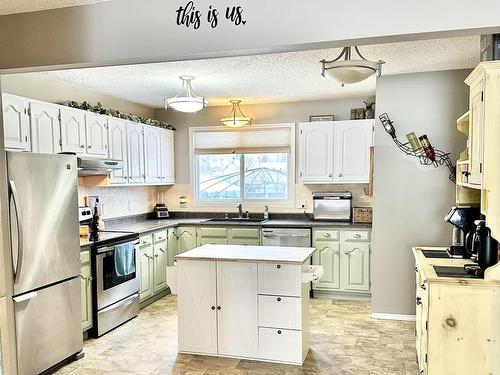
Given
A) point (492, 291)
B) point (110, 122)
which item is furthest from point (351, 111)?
point (492, 291)

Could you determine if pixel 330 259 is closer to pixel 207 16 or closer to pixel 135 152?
pixel 135 152

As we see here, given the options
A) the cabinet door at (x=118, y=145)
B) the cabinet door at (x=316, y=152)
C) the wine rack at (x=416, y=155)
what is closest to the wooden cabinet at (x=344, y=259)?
the cabinet door at (x=316, y=152)

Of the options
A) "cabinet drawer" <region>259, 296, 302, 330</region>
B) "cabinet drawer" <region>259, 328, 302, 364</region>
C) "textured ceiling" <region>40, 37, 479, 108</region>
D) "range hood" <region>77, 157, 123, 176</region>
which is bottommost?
"cabinet drawer" <region>259, 328, 302, 364</region>

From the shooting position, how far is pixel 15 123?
3.45 metres

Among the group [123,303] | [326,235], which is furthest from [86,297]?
[326,235]

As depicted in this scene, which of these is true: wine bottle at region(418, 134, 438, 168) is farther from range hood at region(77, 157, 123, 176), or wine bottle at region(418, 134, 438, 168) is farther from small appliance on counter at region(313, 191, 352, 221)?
range hood at region(77, 157, 123, 176)

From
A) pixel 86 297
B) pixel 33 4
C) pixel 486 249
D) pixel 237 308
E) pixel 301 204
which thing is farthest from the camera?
pixel 301 204

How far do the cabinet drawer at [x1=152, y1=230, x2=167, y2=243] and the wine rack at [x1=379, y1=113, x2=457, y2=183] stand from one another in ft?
9.81

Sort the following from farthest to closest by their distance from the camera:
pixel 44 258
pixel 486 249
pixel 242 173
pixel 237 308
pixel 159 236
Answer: pixel 242 173, pixel 159 236, pixel 237 308, pixel 44 258, pixel 486 249

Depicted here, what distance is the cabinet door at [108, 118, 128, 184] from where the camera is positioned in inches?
187

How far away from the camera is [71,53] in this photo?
239 cm

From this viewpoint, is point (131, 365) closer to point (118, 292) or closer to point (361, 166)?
point (118, 292)

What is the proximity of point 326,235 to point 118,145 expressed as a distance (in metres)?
2.77

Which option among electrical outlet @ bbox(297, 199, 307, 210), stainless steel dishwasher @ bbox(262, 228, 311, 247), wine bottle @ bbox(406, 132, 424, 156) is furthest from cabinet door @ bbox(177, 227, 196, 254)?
wine bottle @ bbox(406, 132, 424, 156)
